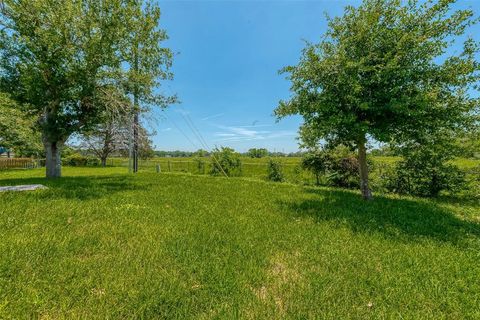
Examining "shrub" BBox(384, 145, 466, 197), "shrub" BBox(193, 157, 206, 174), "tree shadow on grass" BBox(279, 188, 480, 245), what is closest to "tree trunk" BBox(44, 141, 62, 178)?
"tree shadow on grass" BBox(279, 188, 480, 245)

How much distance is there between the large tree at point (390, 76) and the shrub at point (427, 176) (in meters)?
3.68

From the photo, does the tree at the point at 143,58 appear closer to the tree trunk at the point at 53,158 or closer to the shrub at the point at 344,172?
the tree trunk at the point at 53,158

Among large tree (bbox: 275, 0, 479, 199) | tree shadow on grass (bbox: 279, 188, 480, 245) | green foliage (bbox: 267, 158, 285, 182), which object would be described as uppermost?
large tree (bbox: 275, 0, 479, 199)

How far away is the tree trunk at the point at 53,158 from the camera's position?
10269 millimetres

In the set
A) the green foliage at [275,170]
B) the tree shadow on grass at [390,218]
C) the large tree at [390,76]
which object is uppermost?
the large tree at [390,76]

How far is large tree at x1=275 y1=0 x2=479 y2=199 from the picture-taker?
5.52m

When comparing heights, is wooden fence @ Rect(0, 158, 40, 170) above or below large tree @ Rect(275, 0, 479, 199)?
below

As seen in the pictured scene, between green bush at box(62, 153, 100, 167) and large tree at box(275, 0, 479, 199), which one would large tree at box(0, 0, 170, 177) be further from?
green bush at box(62, 153, 100, 167)

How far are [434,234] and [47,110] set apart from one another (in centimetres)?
1351

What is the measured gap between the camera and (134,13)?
10078 millimetres

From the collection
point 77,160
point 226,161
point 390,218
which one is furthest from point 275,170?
point 77,160

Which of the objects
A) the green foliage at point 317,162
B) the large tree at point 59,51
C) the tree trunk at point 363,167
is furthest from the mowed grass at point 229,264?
the green foliage at point 317,162

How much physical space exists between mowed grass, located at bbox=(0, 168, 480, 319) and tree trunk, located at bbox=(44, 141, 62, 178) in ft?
18.1

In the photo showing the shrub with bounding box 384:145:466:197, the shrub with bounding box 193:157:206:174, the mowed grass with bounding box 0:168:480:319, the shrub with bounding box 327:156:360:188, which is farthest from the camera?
the shrub with bounding box 193:157:206:174
